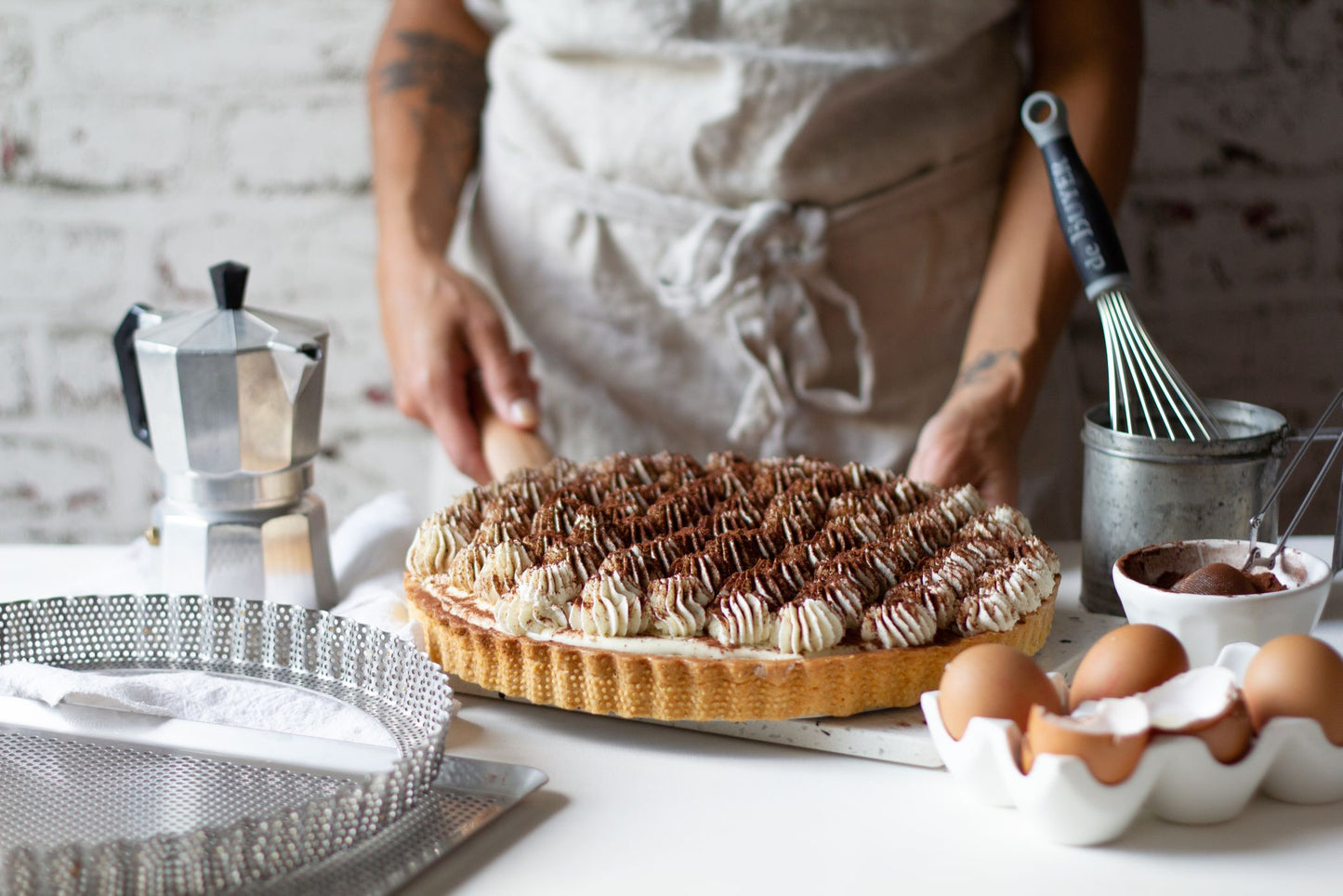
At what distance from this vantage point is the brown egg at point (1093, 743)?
0.56 meters

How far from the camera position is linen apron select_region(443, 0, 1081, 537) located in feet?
4.22

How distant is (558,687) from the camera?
73cm

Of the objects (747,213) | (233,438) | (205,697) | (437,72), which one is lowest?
(205,697)

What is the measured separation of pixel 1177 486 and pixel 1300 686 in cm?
27

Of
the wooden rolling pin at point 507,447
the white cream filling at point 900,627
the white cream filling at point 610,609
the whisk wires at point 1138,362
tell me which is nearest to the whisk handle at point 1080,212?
the whisk wires at point 1138,362

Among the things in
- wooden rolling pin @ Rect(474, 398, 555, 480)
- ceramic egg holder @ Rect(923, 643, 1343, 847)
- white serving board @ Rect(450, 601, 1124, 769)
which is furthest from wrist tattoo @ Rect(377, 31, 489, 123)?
ceramic egg holder @ Rect(923, 643, 1343, 847)

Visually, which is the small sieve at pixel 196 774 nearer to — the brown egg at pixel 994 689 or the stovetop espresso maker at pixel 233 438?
the stovetop espresso maker at pixel 233 438

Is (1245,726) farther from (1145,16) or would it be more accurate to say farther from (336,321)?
(336,321)

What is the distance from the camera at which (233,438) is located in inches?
35.3

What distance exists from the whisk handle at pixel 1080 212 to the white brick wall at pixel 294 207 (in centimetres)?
88

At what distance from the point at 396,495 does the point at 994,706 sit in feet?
2.27

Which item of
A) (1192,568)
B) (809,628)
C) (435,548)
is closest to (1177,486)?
(1192,568)

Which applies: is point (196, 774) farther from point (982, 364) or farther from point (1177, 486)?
point (982, 364)

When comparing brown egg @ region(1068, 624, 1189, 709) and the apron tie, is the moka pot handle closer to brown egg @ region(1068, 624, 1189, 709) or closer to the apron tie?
the apron tie
